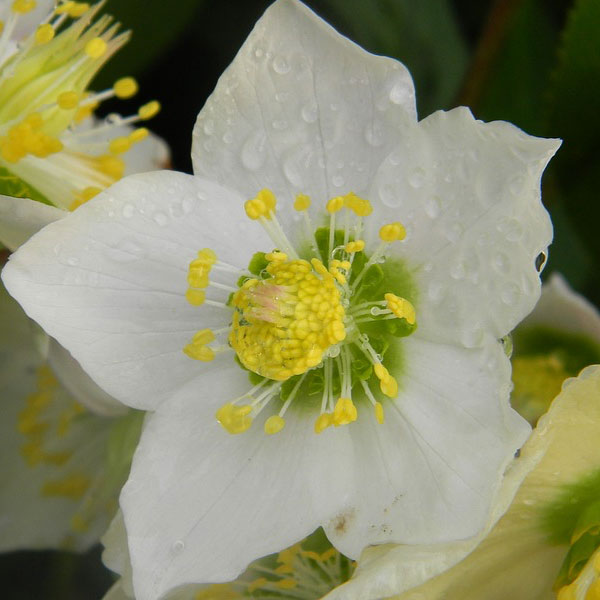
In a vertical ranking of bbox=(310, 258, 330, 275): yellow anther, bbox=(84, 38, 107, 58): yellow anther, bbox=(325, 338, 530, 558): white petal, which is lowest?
bbox=(325, 338, 530, 558): white petal

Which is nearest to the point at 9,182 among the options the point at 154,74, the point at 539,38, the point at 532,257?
the point at 532,257

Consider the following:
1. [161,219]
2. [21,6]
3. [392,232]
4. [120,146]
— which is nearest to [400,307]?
[392,232]

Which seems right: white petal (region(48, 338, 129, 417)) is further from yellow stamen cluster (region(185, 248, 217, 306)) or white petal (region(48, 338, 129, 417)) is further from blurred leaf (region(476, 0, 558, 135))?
blurred leaf (region(476, 0, 558, 135))

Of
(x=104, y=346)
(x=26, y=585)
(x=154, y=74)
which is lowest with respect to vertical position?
(x=26, y=585)

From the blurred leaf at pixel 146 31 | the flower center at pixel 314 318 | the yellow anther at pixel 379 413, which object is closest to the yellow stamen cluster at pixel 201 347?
the flower center at pixel 314 318

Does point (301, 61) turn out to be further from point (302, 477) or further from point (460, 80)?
point (460, 80)

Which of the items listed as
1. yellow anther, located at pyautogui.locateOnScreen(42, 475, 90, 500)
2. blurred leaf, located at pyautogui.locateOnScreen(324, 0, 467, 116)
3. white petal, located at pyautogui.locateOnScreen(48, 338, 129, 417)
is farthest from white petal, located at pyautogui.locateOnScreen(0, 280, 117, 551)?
blurred leaf, located at pyautogui.locateOnScreen(324, 0, 467, 116)

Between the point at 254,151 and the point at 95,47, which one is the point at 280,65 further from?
the point at 95,47
